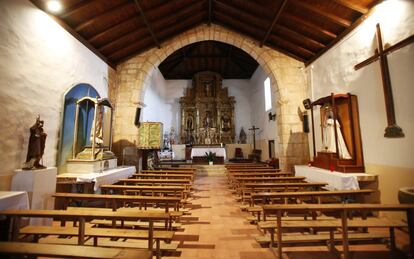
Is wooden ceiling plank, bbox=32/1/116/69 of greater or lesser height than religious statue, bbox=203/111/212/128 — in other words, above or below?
above

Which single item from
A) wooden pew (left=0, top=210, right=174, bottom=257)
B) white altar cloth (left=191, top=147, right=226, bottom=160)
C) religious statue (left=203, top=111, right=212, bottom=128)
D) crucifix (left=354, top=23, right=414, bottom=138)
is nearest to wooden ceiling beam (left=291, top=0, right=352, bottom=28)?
crucifix (left=354, top=23, right=414, bottom=138)

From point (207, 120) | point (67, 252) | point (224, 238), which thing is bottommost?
point (224, 238)

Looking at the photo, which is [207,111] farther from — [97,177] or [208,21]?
[97,177]

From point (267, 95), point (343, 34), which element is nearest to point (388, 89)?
point (343, 34)

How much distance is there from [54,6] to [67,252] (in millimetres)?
4789

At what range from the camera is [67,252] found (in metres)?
1.27

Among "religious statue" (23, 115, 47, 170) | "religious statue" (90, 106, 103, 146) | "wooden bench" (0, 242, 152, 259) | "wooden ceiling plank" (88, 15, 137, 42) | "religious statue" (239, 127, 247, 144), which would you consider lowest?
"wooden bench" (0, 242, 152, 259)

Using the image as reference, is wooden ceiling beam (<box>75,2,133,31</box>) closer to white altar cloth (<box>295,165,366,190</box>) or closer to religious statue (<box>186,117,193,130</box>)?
white altar cloth (<box>295,165,366,190</box>)

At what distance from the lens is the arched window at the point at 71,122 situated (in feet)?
14.6

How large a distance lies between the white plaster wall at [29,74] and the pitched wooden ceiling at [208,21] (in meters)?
0.43

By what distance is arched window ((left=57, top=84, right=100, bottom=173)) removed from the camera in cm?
445

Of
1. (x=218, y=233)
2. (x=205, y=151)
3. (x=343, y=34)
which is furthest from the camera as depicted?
(x=205, y=151)

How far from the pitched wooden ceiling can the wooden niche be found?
172 centimetres

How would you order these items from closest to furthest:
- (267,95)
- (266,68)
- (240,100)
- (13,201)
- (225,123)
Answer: (13,201), (266,68), (267,95), (225,123), (240,100)
